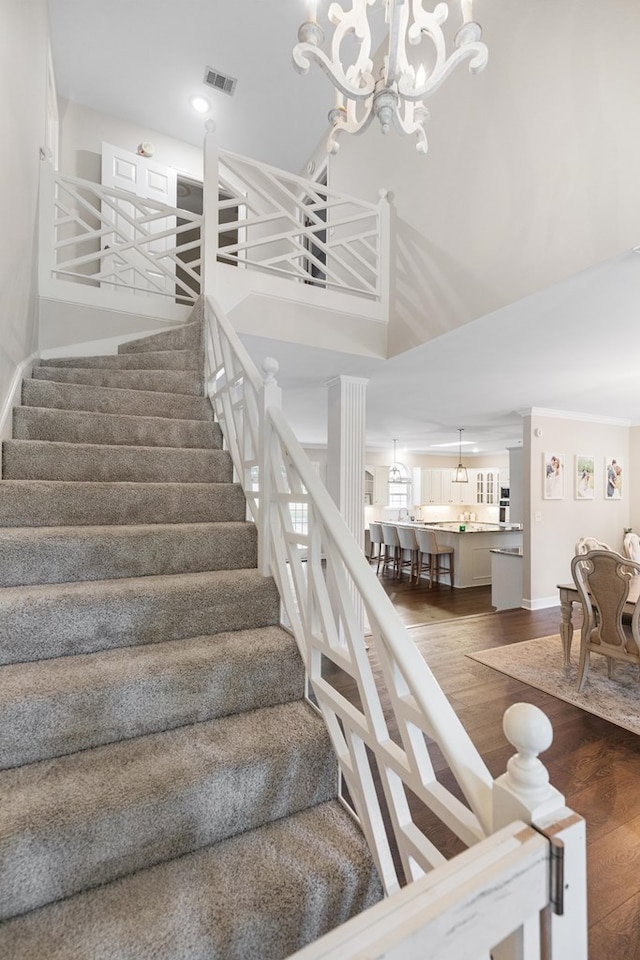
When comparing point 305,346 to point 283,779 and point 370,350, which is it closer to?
point 370,350

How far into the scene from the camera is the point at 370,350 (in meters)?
3.46

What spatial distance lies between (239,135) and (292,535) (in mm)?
5242

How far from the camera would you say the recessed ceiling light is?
4427 mm

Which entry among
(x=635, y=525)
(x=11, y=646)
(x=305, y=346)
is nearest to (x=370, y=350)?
(x=305, y=346)

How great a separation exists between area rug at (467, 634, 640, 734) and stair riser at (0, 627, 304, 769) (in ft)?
8.24

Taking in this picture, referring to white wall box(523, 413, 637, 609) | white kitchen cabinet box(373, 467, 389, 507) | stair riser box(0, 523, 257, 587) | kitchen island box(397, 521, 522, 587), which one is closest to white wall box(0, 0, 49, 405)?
stair riser box(0, 523, 257, 587)

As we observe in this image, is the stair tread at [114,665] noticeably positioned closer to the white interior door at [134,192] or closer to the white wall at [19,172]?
the white wall at [19,172]

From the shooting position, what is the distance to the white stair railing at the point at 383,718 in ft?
2.10

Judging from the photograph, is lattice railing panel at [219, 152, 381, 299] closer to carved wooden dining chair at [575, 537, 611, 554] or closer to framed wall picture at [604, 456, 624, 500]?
carved wooden dining chair at [575, 537, 611, 554]

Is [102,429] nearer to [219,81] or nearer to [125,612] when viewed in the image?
[125,612]

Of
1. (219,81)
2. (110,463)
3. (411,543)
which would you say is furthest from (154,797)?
(411,543)

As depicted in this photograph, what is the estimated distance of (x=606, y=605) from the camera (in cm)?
297

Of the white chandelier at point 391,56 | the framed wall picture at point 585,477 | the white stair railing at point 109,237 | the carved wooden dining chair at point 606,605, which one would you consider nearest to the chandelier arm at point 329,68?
the white chandelier at point 391,56

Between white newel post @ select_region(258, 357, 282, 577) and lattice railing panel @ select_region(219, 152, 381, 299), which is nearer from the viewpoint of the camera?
white newel post @ select_region(258, 357, 282, 577)
